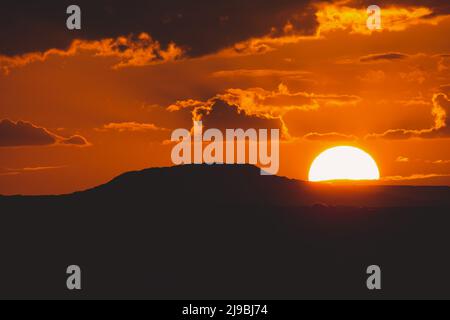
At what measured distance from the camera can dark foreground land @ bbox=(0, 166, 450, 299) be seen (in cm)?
16588

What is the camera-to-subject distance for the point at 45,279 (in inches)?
6560

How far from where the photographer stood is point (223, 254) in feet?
609

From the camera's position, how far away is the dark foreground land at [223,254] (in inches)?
6531

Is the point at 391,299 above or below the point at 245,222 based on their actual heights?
below

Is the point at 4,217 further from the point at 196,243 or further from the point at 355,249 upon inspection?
the point at 355,249

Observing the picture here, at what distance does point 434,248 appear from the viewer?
186m

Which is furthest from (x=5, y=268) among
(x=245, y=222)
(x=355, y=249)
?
(x=355, y=249)

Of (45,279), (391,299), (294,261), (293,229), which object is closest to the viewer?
(391,299)
